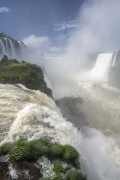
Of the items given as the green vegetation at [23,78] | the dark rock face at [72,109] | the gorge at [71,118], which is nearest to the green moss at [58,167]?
the gorge at [71,118]

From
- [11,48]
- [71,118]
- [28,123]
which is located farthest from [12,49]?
[28,123]

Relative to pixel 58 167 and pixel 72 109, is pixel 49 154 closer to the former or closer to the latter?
pixel 58 167

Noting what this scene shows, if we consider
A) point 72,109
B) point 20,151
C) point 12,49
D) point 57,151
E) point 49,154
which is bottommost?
point 49,154

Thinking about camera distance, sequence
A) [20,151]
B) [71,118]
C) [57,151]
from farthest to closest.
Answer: [71,118] → [57,151] → [20,151]

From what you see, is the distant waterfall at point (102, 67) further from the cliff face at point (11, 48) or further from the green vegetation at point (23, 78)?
the green vegetation at point (23, 78)

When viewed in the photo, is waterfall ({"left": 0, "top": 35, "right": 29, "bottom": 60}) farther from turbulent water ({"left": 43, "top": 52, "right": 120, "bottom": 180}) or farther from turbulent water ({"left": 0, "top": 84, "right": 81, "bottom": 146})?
turbulent water ({"left": 0, "top": 84, "right": 81, "bottom": 146})

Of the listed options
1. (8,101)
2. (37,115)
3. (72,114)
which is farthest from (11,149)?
(72,114)
